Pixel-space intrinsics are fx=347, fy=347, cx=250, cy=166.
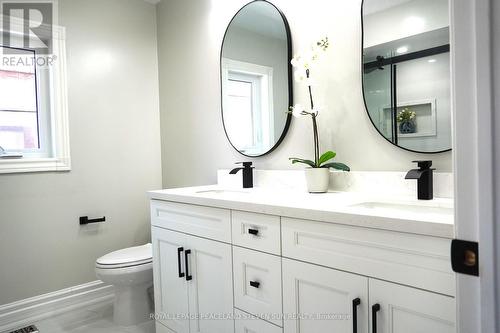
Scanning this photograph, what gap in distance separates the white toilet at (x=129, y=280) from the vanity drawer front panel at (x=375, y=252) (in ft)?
4.38

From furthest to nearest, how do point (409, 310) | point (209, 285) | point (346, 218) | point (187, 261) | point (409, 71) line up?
point (187, 261), point (209, 285), point (409, 71), point (346, 218), point (409, 310)

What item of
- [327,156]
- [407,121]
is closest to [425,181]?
[407,121]

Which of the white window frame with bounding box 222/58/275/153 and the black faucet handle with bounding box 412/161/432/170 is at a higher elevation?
the white window frame with bounding box 222/58/275/153

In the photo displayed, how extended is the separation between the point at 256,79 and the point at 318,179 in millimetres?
819

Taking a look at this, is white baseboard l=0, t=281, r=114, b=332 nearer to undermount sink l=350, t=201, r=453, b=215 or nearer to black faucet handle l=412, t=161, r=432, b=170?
undermount sink l=350, t=201, r=453, b=215

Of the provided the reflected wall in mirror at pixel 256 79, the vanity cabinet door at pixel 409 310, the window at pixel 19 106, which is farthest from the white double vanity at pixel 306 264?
the window at pixel 19 106

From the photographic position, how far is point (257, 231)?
54.3 inches

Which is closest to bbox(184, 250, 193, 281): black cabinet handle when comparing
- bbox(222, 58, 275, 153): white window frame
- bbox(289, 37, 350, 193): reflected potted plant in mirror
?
bbox(289, 37, 350, 193): reflected potted plant in mirror

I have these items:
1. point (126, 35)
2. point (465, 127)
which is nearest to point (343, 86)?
point (465, 127)

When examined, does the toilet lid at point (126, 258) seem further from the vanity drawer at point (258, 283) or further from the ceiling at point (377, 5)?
the ceiling at point (377, 5)

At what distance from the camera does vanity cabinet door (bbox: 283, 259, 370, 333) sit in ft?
3.53

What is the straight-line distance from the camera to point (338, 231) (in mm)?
1123

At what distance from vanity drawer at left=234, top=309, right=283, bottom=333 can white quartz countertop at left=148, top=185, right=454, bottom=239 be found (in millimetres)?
436

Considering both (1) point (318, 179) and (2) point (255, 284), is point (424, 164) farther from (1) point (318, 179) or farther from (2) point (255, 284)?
(2) point (255, 284)
